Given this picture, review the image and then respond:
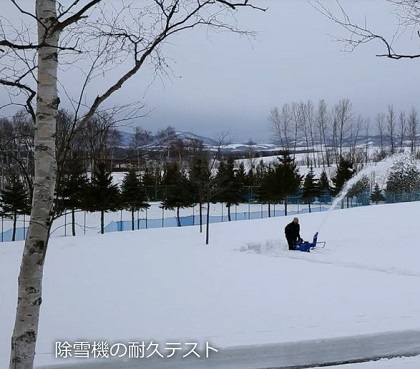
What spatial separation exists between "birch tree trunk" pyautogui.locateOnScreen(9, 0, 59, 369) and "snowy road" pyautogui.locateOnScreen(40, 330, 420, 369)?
6.59ft

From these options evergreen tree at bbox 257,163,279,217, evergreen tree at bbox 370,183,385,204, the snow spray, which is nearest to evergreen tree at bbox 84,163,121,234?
evergreen tree at bbox 257,163,279,217

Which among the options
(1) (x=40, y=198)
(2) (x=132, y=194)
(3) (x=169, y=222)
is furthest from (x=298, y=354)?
(3) (x=169, y=222)

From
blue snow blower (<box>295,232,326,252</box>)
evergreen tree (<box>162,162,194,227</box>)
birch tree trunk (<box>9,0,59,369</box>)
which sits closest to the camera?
birch tree trunk (<box>9,0,59,369</box>)

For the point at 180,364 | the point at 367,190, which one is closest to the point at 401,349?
the point at 180,364

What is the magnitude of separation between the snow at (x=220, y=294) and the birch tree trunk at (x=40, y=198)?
2.11 metres

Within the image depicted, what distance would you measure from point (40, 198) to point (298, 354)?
3.87 m

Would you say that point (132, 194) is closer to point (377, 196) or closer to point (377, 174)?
point (377, 196)

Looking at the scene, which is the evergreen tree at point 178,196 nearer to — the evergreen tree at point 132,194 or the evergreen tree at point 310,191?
the evergreen tree at point 132,194

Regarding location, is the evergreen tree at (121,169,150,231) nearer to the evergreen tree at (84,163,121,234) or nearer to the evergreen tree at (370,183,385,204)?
the evergreen tree at (84,163,121,234)

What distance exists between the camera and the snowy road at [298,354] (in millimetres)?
5656

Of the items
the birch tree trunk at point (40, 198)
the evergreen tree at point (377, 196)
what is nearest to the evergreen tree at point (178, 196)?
the evergreen tree at point (377, 196)

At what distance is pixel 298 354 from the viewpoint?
5988 mm

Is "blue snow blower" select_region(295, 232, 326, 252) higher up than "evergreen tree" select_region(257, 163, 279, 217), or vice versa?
"evergreen tree" select_region(257, 163, 279, 217)

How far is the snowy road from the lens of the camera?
18.6ft
